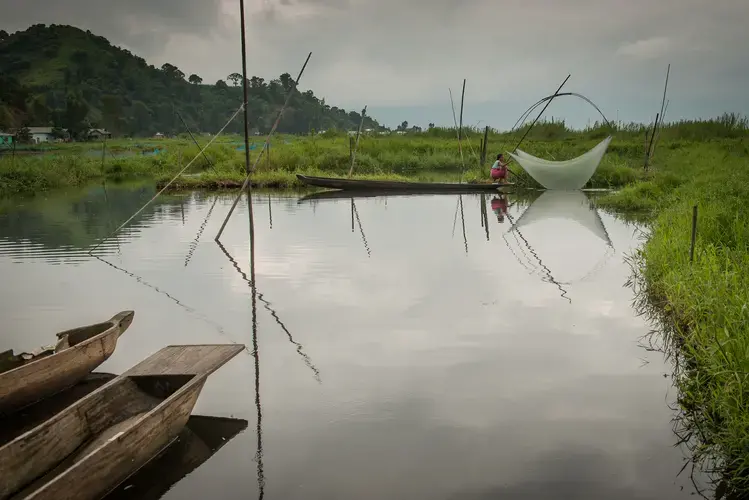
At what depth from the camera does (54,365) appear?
14.3ft

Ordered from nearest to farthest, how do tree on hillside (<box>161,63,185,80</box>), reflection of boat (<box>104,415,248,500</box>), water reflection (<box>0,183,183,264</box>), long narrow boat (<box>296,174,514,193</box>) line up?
1. reflection of boat (<box>104,415,248,500</box>)
2. water reflection (<box>0,183,183,264</box>)
3. long narrow boat (<box>296,174,514,193</box>)
4. tree on hillside (<box>161,63,185,80</box>)

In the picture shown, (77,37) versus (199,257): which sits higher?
(77,37)

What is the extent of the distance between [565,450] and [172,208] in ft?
44.1

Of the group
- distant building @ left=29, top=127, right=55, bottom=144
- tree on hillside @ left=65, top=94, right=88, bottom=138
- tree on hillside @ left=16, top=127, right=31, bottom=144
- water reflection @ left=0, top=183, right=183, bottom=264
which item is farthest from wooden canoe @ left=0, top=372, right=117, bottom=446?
tree on hillside @ left=65, top=94, right=88, bottom=138

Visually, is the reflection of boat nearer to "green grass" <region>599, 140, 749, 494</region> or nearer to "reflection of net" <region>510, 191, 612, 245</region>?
"green grass" <region>599, 140, 749, 494</region>

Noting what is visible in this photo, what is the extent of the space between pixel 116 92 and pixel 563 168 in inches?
2526

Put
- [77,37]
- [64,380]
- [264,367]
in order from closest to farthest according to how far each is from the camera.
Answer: [64,380]
[264,367]
[77,37]

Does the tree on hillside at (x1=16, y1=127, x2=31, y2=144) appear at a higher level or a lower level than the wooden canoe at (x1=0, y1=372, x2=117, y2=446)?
higher

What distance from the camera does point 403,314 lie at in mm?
6660

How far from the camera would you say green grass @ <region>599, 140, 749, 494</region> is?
3.58 metres

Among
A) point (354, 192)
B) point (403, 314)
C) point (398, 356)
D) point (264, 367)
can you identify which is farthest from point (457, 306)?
point (354, 192)

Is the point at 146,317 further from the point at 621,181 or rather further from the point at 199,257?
the point at 621,181

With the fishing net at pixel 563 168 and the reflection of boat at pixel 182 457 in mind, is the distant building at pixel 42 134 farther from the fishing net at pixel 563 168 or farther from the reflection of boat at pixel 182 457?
the reflection of boat at pixel 182 457

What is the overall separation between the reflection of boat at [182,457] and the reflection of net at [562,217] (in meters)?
4.95
